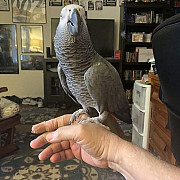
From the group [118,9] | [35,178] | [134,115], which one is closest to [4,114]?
[35,178]

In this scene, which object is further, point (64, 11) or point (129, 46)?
point (129, 46)

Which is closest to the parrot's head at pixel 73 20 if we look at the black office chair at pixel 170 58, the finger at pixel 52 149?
the black office chair at pixel 170 58

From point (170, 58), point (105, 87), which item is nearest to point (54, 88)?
point (105, 87)

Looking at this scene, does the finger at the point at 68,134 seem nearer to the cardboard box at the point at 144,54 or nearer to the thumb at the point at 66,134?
the thumb at the point at 66,134

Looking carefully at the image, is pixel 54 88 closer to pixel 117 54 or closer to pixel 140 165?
pixel 117 54

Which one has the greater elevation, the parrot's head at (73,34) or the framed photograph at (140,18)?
the framed photograph at (140,18)

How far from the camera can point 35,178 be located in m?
1.55

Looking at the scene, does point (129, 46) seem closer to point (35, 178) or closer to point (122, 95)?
point (35, 178)

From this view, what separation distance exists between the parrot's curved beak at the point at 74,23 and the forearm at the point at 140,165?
32 cm

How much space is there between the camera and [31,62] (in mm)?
3688

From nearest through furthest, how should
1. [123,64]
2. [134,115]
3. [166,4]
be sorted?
[134,115]
[166,4]
[123,64]

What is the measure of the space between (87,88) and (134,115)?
1.45m

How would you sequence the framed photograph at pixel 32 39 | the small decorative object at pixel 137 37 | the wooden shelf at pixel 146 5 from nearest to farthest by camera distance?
the wooden shelf at pixel 146 5 → the small decorative object at pixel 137 37 → the framed photograph at pixel 32 39

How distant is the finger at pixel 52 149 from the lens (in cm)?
73
